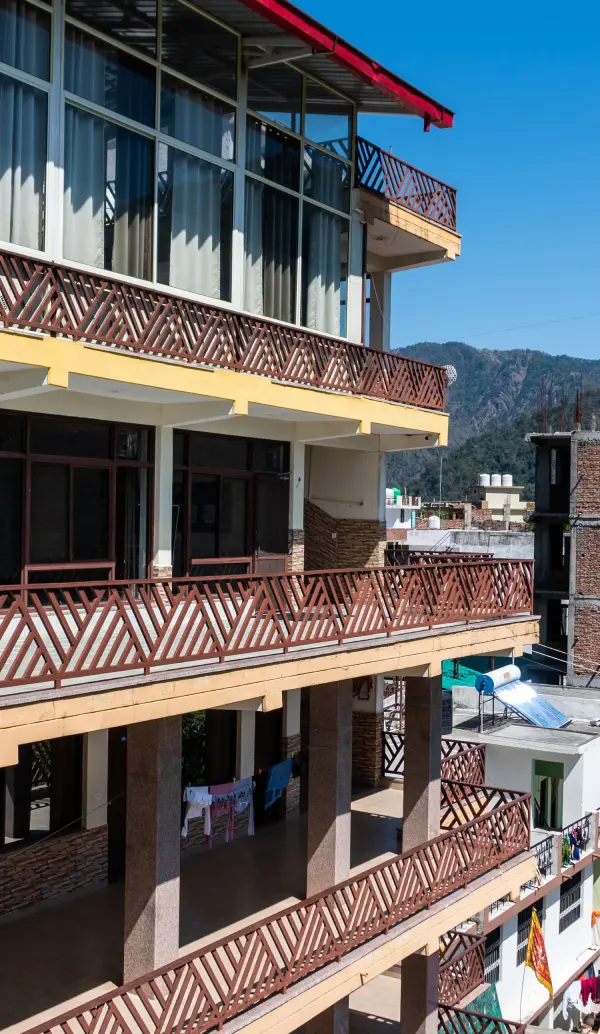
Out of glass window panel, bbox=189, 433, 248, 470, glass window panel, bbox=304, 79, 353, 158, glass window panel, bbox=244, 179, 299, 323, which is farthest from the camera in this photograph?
glass window panel, bbox=304, 79, 353, 158

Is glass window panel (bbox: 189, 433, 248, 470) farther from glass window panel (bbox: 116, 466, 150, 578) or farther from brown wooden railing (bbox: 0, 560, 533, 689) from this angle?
brown wooden railing (bbox: 0, 560, 533, 689)

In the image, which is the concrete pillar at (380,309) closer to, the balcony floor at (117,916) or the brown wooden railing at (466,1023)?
the balcony floor at (117,916)

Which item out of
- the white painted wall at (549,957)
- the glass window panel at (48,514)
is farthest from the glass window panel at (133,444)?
the white painted wall at (549,957)

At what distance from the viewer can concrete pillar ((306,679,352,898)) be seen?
13.2 m

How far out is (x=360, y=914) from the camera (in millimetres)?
12562

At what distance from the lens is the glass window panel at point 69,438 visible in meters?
11.6

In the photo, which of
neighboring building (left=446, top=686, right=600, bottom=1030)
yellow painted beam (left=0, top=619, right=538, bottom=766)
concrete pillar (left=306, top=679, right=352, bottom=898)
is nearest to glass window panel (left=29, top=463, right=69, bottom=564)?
yellow painted beam (left=0, top=619, right=538, bottom=766)

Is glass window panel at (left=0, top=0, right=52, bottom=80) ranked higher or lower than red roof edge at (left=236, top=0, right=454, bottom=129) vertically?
lower

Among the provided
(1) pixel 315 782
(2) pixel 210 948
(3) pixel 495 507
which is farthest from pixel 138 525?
(3) pixel 495 507

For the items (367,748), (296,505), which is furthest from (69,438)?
(367,748)

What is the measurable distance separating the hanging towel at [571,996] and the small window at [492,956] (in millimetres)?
4604

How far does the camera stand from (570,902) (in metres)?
27.8

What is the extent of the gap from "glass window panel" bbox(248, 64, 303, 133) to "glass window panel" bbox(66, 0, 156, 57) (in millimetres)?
1818

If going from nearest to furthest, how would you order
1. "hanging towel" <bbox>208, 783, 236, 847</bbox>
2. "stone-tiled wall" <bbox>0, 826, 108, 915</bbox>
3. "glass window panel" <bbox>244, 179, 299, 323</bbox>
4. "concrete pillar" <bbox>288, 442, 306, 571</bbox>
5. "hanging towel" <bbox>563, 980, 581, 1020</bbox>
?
"stone-tiled wall" <bbox>0, 826, 108, 915</bbox> → "glass window panel" <bbox>244, 179, 299, 323</bbox> → "hanging towel" <bbox>208, 783, 236, 847</bbox> → "concrete pillar" <bbox>288, 442, 306, 571</bbox> → "hanging towel" <bbox>563, 980, 581, 1020</bbox>
